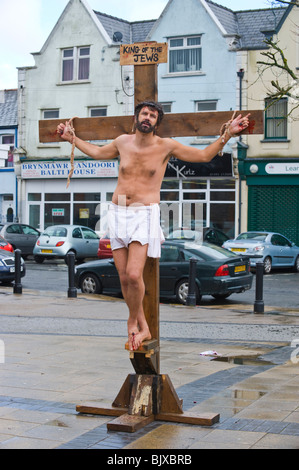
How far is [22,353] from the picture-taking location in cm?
955

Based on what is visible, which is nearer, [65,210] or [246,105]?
[246,105]

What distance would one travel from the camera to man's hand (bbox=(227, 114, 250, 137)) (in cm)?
615

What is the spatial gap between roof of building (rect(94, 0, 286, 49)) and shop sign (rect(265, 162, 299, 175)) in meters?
5.26

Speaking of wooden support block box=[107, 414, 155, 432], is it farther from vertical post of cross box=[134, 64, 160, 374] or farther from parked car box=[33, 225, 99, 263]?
parked car box=[33, 225, 99, 263]

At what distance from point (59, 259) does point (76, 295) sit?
1498 cm

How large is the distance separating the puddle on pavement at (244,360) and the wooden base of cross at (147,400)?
9.70 feet

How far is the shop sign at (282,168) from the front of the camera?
31.8 metres

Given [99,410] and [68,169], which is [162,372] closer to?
[99,410]

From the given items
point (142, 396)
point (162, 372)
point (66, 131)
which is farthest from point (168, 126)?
point (162, 372)

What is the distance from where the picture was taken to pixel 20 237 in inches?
1235

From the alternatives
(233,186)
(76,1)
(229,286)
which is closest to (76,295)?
(229,286)

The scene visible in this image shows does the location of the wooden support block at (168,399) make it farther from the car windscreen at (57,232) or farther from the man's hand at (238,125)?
the car windscreen at (57,232)

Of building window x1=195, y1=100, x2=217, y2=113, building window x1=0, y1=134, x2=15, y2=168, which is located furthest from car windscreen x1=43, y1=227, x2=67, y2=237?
building window x1=0, y1=134, x2=15, y2=168
